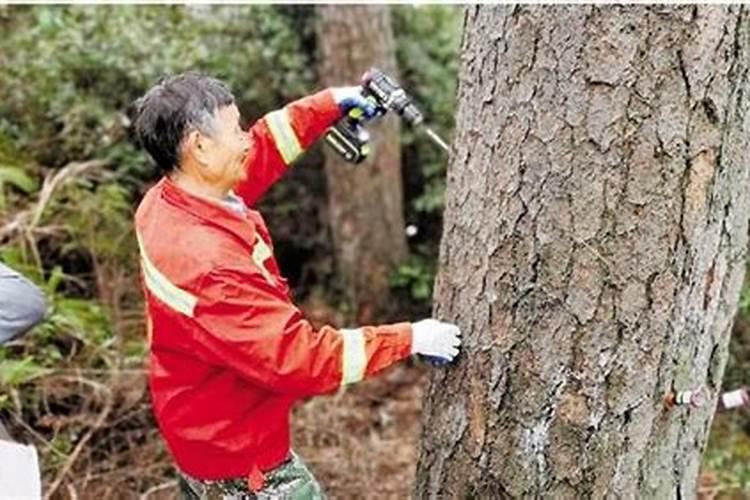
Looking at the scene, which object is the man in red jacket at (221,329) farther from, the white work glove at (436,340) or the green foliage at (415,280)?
the green foliage at (415,280)

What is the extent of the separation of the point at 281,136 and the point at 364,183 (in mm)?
3792

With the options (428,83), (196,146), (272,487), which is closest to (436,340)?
(272,487)

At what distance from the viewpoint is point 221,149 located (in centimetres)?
230

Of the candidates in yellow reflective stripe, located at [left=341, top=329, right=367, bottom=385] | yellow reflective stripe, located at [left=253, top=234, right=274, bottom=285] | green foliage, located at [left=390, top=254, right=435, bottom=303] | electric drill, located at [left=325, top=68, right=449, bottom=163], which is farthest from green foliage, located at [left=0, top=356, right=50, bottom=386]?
green foliage, located at [left=390, top=254, right=435, bottom=303]

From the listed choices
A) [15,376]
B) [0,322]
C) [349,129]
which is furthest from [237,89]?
[0,322]

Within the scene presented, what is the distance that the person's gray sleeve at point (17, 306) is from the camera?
249cm

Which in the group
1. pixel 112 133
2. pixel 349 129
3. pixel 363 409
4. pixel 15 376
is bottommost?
pixel 363 409

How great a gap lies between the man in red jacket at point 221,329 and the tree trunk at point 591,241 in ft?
0.61

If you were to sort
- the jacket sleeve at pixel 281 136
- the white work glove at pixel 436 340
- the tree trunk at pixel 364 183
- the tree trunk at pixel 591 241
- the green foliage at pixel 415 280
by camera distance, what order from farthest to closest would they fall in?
the green foliage at pixel 415 280, the tree trunk at pixel 364 183, the jacket sleeve at pixel 281 136, the white work glove at pixel 436 340, the tree trunk at pixel 591 241

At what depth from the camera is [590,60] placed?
7.07 ft

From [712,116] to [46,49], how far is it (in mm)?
4771

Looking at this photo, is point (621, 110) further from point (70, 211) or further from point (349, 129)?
point (70, 211)

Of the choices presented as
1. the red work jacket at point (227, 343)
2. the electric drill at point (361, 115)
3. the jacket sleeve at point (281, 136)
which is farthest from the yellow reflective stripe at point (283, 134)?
the red work jacket at point (227, 343)

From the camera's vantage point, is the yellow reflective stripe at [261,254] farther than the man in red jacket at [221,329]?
Yes
